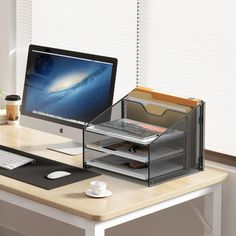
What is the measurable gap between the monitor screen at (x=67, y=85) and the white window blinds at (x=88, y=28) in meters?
0.43

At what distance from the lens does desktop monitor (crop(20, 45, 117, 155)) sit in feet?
12.2

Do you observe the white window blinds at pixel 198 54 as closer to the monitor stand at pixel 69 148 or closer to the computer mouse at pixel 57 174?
the monitor stand at pixel 69 148

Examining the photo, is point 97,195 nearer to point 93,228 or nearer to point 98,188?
point 98,188

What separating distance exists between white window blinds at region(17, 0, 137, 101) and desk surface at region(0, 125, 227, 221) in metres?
0.66

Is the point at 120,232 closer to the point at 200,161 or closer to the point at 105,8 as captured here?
the point at 200,161

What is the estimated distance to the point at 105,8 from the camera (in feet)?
14.0

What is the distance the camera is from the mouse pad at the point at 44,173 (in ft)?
11.2

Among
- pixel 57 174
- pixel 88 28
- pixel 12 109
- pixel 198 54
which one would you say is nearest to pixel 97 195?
pixel 57 174

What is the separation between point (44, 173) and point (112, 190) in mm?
338

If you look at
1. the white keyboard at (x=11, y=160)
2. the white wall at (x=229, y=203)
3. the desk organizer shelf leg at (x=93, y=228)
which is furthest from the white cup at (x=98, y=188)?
the white wall at (x=229, y=203)

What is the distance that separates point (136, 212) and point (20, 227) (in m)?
1.56

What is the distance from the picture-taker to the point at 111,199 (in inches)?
128

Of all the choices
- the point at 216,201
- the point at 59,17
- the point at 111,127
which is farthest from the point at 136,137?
the point at 59,17

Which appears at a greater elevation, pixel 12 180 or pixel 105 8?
pixel 105 8
